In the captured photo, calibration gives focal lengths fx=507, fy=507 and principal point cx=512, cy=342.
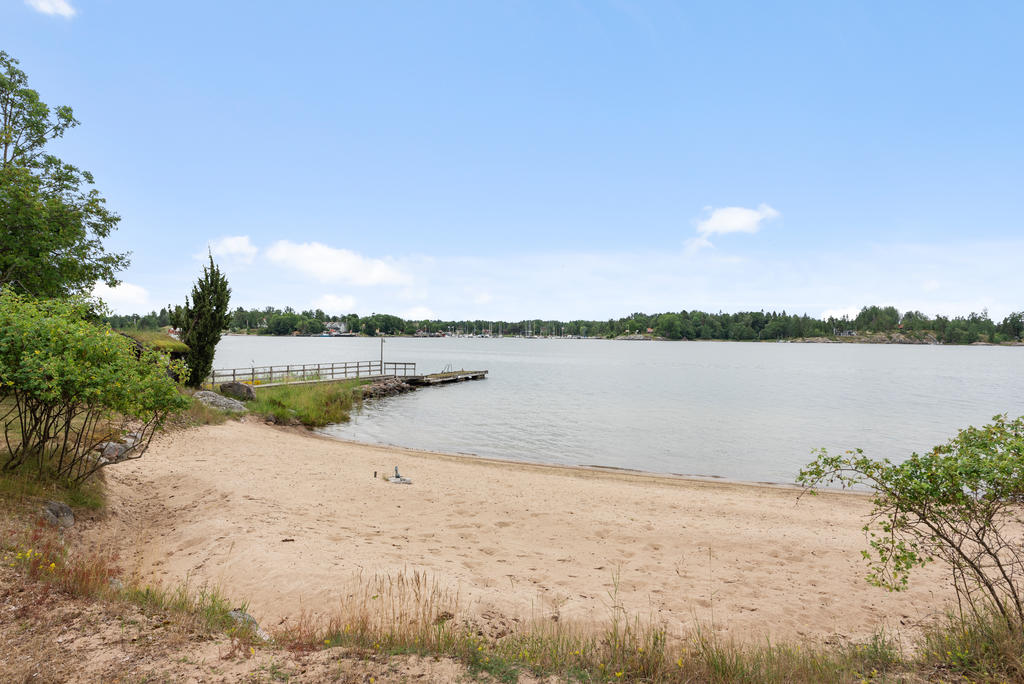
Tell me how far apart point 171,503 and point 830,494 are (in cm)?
1967

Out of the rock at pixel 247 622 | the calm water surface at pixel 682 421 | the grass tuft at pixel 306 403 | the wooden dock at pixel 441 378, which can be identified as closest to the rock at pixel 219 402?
the grass tuft at pixel 306 403

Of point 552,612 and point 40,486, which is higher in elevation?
point 40,486

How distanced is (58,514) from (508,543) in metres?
7.76

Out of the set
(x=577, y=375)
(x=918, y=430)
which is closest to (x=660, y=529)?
(x=918, y=430)

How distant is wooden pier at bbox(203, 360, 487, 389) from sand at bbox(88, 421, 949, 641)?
59.4 feet

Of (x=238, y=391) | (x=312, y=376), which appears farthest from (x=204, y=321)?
(x=312, y=376)

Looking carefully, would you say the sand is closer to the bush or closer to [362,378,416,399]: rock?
the bush

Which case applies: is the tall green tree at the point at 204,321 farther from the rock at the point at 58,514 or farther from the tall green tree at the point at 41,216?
the rock at the point at 58,514

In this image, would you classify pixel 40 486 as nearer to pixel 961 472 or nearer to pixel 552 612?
pixel 552 612

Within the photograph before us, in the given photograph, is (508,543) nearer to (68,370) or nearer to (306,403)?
(68,370)

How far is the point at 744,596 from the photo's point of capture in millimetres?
8203

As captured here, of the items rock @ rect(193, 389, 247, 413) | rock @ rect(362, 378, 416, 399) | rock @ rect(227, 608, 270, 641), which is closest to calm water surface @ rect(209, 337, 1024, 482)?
rock @ rect(362, 378, 416, 399)

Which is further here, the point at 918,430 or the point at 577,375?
the point at 577,375

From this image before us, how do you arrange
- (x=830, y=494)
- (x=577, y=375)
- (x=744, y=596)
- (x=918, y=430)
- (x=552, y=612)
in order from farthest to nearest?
1. (x=577, y=375)
2. (x=918, y=430)
3. (x=830, y=494)
4. (x=744, y=596)
5. (x=552, y=612)
